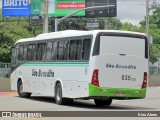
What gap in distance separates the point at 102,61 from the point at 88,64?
0.60 m

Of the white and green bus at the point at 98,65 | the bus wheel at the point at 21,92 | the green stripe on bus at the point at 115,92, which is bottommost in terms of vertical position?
the bus wheel at the point at 21,92

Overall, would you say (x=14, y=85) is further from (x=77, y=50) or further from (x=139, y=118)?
(x=139, y=118)

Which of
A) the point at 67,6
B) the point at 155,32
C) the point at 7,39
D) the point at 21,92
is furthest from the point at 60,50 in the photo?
the point at 155,32

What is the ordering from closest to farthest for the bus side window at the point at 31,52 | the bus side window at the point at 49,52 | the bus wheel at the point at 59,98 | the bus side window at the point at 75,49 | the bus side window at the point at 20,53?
1. the bus side window at the point at 75,49
2. the bus wheel at the point at 59,98
3. the bus side window at the point at 49,52
4. the bus side window at the point at 31,52
5. the bus side window at the point at 20,53

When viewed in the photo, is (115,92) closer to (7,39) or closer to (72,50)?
(72,50)

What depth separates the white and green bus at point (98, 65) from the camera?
21.2m

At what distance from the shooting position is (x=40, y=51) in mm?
26078

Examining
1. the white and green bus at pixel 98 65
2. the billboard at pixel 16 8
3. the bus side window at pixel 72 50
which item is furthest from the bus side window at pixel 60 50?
the billboard at pixel 16 8

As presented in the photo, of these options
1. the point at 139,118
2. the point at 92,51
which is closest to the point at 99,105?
the point at 92,51

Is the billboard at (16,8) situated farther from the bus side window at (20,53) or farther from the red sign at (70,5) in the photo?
the bus side window at (20,53)

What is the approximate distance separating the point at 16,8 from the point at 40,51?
46.2 meters

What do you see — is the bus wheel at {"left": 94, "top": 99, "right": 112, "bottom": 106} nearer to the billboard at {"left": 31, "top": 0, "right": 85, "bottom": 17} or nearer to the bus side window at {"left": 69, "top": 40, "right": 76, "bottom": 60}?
the bus side window at {"left": 69, "top": 40, "right": 76, "bottom": 60}

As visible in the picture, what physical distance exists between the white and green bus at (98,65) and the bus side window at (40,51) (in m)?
1.13

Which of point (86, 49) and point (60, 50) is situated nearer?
point (86, 49)
